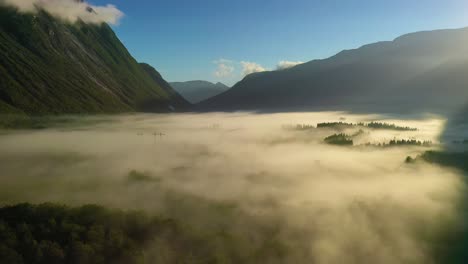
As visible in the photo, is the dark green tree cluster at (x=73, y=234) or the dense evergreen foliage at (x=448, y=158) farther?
the dense evergreen foliage at (x=448, y=158)

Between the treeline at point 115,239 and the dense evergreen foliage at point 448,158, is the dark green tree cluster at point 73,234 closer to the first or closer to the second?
the treeline at point 115,239

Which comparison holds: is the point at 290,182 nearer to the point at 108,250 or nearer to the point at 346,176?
the point at 346,176

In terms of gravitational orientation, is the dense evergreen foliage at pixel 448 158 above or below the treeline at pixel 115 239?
above

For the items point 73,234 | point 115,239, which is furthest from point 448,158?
point 73,234

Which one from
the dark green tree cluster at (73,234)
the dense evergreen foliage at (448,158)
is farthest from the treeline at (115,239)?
the dense evergreen foliage at (448,158)

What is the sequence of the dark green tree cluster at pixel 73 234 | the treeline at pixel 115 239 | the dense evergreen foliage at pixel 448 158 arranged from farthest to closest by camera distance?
the dense evergreen foliage at pixel 448 158 < the treeline at pixel 115 239 < the dark green tree cluster at pixel 73 234

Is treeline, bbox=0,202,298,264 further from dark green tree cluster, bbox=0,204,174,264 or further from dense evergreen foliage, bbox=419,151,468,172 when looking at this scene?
dense evergreen foliage, bbox=419,151,468,172

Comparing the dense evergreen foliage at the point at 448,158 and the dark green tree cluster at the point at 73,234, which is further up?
the dense evergreen foliage at the point at 448,158

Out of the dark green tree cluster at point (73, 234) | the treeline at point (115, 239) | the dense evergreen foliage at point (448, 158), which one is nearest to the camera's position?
the dark green tree cluster at point (73, 234)

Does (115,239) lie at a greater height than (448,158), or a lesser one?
lesser

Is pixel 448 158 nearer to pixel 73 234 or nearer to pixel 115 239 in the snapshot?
pixel 115 239

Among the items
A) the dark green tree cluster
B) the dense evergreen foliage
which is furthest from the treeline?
the dense evergreen foliage
